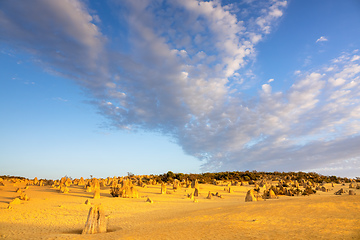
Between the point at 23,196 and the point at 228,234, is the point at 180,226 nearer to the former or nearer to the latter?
the point at 228,234

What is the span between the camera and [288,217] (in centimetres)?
1100

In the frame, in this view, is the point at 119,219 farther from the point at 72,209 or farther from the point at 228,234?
the point at 228,234

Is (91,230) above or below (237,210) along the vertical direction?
below

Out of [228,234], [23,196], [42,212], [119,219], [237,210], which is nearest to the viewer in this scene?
[228,234]

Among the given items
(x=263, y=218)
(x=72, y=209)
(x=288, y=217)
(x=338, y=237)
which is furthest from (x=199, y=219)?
(x=72, y=209)

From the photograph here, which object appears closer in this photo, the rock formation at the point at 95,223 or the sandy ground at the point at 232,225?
the sandy ground at the point at 232,225

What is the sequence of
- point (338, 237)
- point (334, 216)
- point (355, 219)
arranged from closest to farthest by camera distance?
point (338, 237) < point (355, 219) < point (334, 216)

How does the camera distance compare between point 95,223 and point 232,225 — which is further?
point 95,223

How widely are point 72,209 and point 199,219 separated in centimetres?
1140

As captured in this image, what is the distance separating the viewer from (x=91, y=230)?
1089cm

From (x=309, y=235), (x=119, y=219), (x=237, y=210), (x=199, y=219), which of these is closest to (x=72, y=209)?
(x=119, y=219)

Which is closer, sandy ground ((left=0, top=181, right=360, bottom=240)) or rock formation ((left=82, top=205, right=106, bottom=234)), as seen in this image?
sandy ground ((left=0, top=181, right=360, bottom=240))

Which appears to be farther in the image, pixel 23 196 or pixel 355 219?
pixel 23 196

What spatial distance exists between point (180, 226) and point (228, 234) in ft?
8.46
